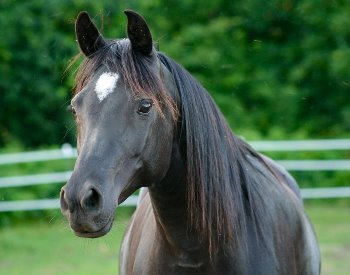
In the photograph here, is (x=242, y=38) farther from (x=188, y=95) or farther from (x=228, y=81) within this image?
(x=188, y=95)

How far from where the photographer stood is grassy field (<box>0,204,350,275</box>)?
9.11 m

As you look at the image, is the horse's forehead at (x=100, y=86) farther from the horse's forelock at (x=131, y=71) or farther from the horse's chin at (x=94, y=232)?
the horse's chin at (x=94, y=232)

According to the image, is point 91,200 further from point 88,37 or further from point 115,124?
point 88,37

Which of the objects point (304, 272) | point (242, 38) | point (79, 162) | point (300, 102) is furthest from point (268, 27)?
point (79, 162)

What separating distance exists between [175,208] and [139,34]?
30.5 inches

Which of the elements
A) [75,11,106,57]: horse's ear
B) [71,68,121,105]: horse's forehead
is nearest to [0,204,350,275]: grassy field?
[75,11,106,57]: horse's ear

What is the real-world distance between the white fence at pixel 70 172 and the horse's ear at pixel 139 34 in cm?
886

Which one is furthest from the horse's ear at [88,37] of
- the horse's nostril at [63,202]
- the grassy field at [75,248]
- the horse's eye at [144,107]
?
the grassy field at [75,248]

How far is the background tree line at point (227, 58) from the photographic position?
16.0 meters

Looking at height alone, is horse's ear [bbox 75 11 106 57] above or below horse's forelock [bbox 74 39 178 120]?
above

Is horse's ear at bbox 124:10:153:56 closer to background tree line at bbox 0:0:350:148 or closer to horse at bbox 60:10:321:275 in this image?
horse at bbox 60:10:321:275

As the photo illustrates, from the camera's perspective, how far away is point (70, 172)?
1291cm

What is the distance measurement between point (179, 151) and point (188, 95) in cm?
24

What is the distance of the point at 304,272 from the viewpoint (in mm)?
4309
